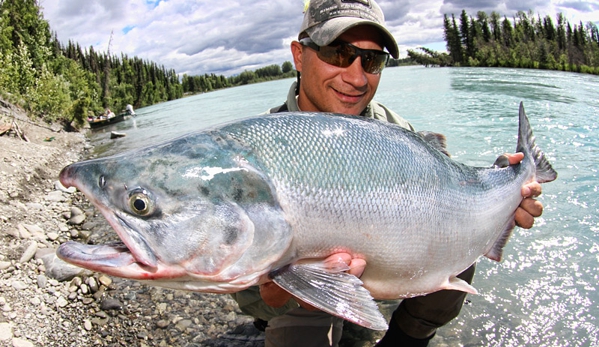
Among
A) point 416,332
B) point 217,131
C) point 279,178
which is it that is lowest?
point 416,332

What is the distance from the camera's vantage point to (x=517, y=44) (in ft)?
230

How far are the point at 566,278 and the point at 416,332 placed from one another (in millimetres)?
2339

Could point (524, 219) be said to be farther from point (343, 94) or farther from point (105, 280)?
point (105, 280)

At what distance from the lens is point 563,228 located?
5527 millimetres

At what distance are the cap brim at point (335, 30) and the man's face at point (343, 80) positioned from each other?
109 mm

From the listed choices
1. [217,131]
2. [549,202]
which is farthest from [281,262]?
[549,202]

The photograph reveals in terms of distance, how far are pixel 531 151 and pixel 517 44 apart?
80881 mm

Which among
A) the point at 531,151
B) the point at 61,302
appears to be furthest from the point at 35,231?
the point at 531,151

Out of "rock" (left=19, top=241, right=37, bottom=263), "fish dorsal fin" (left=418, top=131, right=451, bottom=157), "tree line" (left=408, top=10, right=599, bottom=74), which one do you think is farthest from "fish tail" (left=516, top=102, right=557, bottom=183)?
"tree line" (left=408, top=10, right=599, bottom=74)

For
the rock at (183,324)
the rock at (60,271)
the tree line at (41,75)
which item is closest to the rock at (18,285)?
the rock at (60,271)

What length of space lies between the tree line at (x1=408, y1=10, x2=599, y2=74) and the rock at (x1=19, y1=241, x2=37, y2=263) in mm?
56887

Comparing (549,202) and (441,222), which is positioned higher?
(441,222)

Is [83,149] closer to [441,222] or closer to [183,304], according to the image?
[183,304]

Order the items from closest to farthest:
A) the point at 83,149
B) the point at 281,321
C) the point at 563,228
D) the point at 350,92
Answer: the point at 281,321
the point at 350,92
the point at 563,228
the point at 83,149
